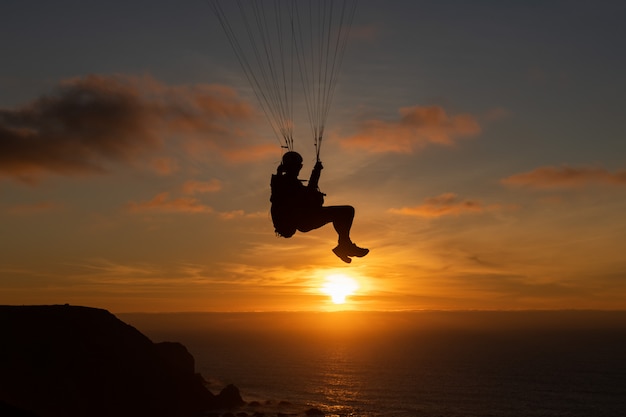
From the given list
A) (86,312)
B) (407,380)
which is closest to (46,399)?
(86,312)

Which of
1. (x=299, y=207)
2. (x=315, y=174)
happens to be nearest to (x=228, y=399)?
(x=299, y=207)

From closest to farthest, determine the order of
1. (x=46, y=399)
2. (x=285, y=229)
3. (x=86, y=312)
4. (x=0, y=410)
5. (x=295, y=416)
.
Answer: (x=0, y=410)
(x=285, y=229)
(x=46, y=399)
(x=86, y=312)
(x=295, y=416)

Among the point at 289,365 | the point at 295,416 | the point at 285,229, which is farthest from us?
the point at 289,365

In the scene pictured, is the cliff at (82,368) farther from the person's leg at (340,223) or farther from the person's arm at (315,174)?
the person's arm at (315,174)

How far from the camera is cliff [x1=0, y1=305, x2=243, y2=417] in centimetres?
7200

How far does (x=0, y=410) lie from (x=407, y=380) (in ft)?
497

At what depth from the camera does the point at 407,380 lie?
152m

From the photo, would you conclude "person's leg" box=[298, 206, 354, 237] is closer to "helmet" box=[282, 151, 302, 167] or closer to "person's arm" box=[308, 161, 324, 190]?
"person's arm" box=[308, 161, 324, 190]

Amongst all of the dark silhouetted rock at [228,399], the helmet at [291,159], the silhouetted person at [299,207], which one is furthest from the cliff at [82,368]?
the helmet at [291,159]

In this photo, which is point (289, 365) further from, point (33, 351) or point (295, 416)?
point (33, 351)

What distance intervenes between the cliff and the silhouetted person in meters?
67.0

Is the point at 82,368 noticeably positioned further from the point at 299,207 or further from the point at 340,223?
the point at 299,207

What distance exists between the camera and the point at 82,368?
76.9 meters

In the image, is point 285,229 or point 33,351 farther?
point 33,351
